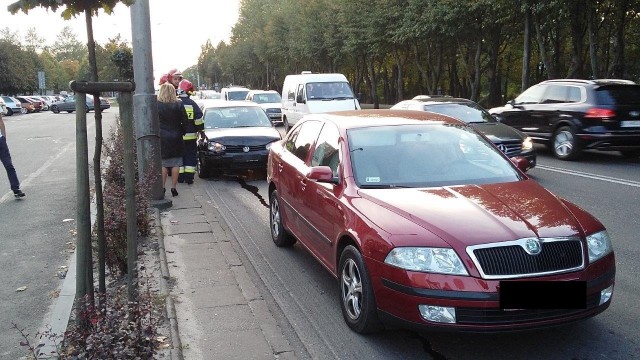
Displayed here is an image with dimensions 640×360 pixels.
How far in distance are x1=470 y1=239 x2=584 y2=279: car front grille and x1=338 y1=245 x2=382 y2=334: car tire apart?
0.80 meters

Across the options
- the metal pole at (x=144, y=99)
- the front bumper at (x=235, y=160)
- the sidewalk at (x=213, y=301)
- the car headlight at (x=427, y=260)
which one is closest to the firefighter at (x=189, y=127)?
the front bumper at (x=235, y=160)

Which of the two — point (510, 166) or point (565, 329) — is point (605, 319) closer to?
point (565, 329)

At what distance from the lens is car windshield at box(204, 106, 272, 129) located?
1305cm

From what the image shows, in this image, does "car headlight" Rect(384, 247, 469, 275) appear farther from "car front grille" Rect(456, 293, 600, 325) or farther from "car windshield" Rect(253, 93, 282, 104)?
"car windshield" Rect(253, 93, 282, 104)

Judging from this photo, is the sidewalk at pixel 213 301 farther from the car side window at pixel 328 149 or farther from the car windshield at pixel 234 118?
the car windshield at pixel 234 118

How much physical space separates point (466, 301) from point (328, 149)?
229 centimetres

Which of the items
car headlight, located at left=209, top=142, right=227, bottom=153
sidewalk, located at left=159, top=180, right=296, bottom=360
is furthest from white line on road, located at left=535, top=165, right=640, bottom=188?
sidewalk, located at left=159, top=180, right=296, bottom=360

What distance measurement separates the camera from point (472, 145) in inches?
216

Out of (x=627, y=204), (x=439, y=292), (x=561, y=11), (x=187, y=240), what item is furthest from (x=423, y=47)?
(x=439, y=292)

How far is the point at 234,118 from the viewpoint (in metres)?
13.2

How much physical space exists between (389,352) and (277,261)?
7.82 feet

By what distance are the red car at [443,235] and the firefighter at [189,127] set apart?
194 inches

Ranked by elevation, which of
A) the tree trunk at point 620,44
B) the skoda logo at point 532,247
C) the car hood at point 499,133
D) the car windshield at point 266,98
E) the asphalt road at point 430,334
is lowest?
the asphalt road at point 430,334

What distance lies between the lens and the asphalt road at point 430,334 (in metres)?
4.14
